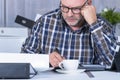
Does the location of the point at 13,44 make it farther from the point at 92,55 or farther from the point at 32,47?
the point at 92,55

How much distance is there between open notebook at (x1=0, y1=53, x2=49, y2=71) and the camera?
1.17 m

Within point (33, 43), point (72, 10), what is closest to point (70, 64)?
point (72, 10)

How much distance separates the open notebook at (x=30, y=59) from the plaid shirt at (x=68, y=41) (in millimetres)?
438

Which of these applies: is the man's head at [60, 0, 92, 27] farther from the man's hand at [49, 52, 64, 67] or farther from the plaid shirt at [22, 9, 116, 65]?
the man's hand at [49, 52, 64, 67]

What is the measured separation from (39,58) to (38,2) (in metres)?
1.97

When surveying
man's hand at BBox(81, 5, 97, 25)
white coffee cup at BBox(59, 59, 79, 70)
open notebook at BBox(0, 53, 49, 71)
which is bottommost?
white coffee cup at BBox(59, 59, 79, 70)

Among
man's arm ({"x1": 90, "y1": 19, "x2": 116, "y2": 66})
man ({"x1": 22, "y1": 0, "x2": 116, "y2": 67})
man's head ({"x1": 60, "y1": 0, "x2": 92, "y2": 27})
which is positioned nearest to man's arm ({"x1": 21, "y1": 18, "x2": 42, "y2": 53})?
man ({"x1": 22, "y1": 0, "x2": 116, "y2": 67})

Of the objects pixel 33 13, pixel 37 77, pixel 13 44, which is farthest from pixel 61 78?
pixel 33 13

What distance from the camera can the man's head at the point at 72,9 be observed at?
154cm

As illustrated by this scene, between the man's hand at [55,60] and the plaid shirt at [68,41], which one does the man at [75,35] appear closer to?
the plaid shirt at [68,41]

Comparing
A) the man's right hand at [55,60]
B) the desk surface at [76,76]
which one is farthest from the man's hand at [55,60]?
the desk surface at [76,76]

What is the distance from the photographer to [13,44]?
2.37 meters

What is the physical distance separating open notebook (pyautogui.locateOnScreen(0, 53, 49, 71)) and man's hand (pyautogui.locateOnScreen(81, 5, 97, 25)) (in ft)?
1.52

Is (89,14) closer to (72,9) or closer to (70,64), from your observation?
(72,9)
